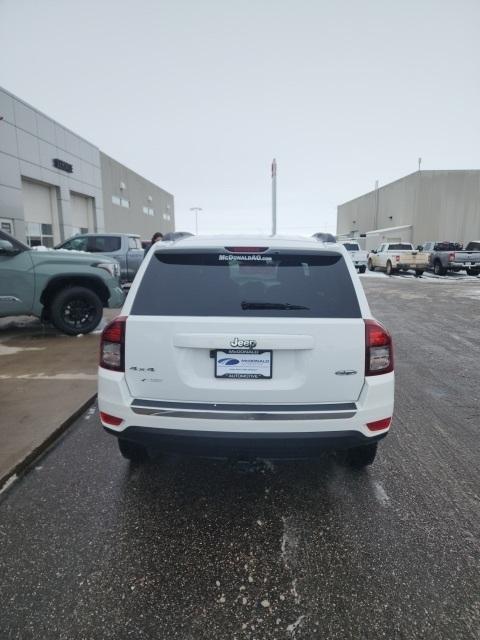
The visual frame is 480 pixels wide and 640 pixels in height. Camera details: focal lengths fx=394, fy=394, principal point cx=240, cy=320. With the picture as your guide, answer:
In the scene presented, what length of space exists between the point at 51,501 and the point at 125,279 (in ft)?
33.0

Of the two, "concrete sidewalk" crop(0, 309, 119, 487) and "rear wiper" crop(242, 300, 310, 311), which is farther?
"concrete sidewalk" crop(0, 309, 119, 487)

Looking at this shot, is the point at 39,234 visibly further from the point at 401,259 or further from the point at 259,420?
the point at 401,259

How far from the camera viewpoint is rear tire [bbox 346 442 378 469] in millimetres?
2908

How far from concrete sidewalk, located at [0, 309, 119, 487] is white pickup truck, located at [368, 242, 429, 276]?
20.8 m

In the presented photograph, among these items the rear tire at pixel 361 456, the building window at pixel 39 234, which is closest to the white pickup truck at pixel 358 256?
the building window at pixel 39 234

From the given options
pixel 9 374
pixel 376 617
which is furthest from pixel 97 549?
pixel 9 374

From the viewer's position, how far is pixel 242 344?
2.32 metres

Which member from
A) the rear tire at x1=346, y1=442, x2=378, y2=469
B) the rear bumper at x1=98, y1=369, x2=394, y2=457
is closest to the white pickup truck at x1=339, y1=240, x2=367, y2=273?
the rear tire at x1=346, y1=442, x2=378, y2=469

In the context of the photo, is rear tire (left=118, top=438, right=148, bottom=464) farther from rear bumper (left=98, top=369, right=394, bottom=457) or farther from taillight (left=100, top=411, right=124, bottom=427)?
rear bumper (left=98, top=369, right=394, bottom=457)

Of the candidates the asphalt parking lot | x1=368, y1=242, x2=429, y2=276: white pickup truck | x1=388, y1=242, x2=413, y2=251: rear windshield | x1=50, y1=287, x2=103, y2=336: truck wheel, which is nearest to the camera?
the asphalt parking lot

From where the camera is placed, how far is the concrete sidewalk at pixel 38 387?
3.34 m

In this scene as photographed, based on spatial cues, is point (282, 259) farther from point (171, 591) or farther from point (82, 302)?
point (82, 302)

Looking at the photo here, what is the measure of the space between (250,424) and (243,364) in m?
→ 0.35

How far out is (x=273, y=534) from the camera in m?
2.37
